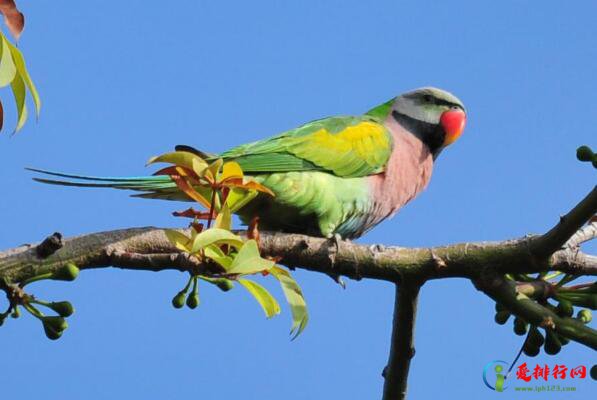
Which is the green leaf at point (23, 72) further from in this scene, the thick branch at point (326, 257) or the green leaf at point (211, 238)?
the green leaf at point (211, 238)

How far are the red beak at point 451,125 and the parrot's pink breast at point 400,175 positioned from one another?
8.5 inches

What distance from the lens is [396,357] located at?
275 cm

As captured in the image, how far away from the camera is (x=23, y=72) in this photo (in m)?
2.14

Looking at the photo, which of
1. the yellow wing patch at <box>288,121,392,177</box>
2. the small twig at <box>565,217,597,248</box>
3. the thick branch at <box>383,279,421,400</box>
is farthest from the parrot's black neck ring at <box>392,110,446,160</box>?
the thick branch at <box>383,279,421,400</box>

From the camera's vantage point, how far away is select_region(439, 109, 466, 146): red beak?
5426 mm

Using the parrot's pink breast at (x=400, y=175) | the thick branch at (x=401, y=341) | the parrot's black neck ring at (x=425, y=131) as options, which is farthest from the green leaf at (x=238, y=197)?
the parrot's black neck ring at (x=425, y=131)

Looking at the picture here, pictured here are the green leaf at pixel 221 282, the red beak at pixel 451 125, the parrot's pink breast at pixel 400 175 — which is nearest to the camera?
the green leaf at pixel 221 282

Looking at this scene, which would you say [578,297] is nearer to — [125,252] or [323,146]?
[125,252]

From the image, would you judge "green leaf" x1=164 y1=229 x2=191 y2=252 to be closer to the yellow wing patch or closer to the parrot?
the parrot

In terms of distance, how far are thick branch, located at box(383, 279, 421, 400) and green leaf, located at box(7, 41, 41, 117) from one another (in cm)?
123

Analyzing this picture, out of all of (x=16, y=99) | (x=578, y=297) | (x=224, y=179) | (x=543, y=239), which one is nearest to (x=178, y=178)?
(x=224, y=179)

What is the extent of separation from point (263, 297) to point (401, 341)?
520 millimetres

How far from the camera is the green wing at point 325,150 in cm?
420

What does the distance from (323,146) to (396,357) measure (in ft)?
6.39
